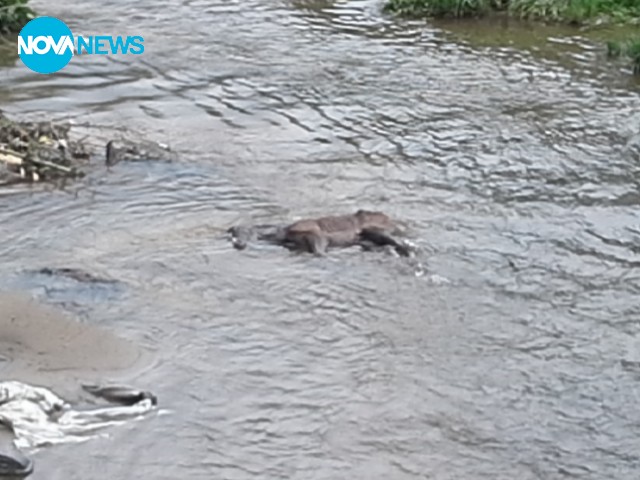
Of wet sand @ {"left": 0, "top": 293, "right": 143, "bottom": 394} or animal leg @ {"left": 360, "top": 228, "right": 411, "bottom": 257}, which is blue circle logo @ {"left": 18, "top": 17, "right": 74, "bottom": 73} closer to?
animal leg @ {"left": 360, "top": 228, "right": 411, "bottom": 257}

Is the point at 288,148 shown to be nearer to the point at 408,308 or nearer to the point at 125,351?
the point at 408,308

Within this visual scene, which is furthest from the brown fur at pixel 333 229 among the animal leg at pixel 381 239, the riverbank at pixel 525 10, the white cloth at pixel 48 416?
the riverbank at pixel 525 10

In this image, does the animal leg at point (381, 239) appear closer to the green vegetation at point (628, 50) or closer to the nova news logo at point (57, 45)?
the nova news logo at point (57, 45)

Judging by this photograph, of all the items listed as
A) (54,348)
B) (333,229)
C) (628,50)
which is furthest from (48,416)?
(628,50)

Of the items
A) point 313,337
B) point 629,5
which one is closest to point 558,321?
point 313,337

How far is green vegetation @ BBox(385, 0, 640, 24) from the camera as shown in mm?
15102

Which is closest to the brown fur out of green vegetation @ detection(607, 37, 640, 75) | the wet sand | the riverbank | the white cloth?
the wet sand

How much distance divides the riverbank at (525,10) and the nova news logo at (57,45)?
11.1ft

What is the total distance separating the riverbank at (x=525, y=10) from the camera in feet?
49.5

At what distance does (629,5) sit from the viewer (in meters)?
15.7

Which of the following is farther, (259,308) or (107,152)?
(107,152)

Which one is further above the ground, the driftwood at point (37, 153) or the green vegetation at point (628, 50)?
the driftwood at point (37, 153)

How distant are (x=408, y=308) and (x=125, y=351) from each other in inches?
66.0

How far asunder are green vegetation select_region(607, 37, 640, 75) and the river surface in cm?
28
